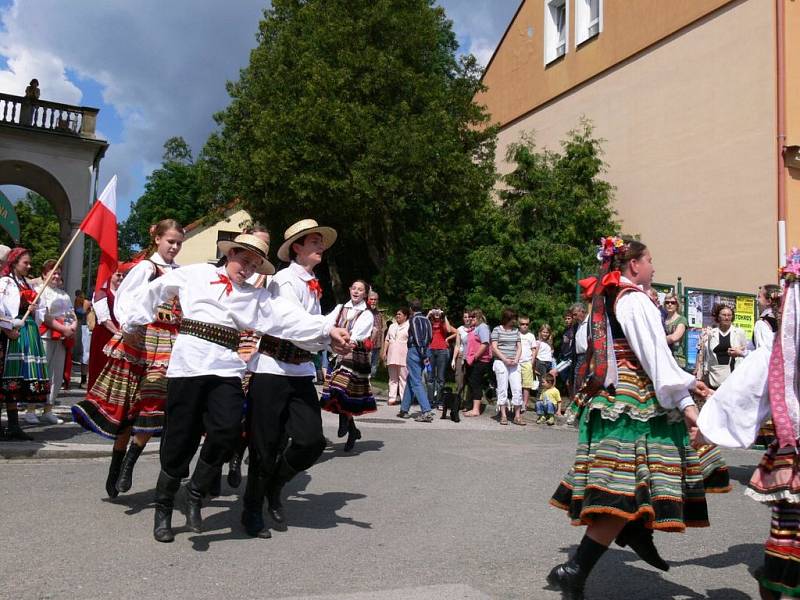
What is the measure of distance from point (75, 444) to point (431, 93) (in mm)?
17207

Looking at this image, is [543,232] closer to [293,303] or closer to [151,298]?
[293,303]

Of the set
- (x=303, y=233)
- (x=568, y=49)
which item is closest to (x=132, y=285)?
(x=303, y=233)

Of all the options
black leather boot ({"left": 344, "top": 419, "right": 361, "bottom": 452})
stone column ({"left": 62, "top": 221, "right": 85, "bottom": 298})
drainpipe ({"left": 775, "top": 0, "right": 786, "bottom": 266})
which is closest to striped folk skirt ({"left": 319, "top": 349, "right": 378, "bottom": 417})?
black leather boot ({"left": 344, "top": 419, "right": 361, "bottom": 452})

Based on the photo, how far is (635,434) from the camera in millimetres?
4031

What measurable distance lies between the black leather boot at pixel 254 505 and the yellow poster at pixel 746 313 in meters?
11.4

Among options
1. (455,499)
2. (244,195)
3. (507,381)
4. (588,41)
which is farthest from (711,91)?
(455,499)

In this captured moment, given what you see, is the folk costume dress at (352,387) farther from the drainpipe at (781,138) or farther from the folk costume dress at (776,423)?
the drainpipe at (781,138)

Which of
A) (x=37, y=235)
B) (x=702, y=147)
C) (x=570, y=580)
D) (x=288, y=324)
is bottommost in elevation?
(x=570, y=580)

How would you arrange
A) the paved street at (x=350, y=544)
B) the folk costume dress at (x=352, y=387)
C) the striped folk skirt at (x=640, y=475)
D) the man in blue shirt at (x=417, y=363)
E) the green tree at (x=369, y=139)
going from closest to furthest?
the striped folk skirt at (x=640, y=475), the paved street at (x=350, y=544), the folk costume dress at (x=352, y=387), the man in blue shirt at (x=417, y=363), the green tree at (x=369, y=139)

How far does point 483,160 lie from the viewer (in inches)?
1026

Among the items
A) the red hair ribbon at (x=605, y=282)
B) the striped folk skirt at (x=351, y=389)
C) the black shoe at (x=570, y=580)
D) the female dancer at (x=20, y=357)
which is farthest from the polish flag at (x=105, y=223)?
the black shoe at (x=570, y=580)

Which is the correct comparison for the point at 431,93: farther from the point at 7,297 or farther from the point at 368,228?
the point at 7,297

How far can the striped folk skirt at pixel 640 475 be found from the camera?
12.7ft

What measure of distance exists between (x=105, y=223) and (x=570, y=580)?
20.4 feet
